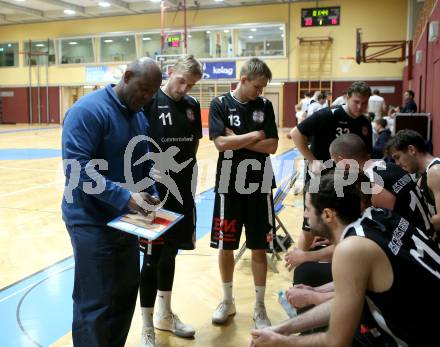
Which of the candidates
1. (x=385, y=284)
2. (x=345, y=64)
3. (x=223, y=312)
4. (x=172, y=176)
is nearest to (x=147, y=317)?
(x=223, y=312)

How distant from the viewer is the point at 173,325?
360 cm

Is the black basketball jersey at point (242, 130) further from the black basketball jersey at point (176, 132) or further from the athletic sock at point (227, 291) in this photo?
the athletic sock at point (227, 291)

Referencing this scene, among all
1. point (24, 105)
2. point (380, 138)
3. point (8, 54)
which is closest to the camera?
point (380, 138)

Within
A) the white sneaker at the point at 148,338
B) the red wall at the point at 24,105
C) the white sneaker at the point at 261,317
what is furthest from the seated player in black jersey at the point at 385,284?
the red wall at the point at 24,105

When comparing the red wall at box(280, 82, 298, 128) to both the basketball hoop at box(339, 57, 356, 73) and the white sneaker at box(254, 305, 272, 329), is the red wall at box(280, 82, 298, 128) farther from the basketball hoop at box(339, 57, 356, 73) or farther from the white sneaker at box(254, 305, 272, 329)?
the white sneaker at box(254, 305, 272, 329)

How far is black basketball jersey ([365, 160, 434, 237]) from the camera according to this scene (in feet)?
9.75

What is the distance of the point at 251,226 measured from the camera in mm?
3740

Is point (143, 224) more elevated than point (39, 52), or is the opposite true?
point (39, 52)

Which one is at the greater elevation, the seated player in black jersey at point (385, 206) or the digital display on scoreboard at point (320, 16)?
the digital display on scoreboard at point (320, 16)

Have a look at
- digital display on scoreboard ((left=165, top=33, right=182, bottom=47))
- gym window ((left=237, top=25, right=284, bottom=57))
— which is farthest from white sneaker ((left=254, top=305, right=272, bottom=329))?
gym window ((left=237, top=25, right=284, bottom=57))

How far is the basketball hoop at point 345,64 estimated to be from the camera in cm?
2391

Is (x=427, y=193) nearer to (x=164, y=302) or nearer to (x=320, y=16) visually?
(x=164, y=302)

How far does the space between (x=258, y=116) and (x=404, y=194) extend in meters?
1.30

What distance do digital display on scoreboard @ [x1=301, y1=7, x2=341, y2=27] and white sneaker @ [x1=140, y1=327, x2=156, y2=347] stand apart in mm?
18941
